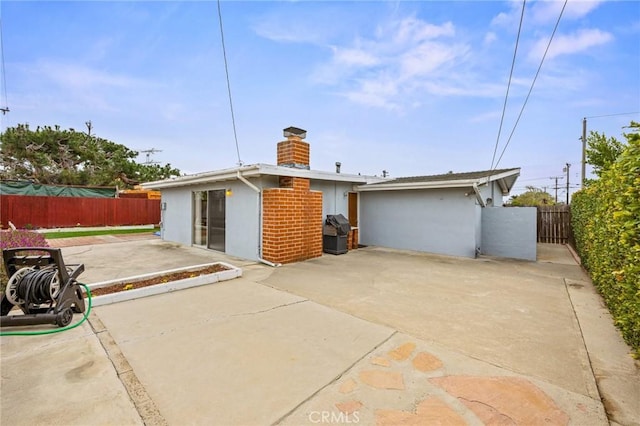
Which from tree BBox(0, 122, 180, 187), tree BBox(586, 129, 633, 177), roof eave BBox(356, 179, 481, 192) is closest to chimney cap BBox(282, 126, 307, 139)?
roof eave BBox(356, 179, 481, 192)

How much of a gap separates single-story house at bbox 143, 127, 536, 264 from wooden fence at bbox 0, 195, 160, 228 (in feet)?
28.1

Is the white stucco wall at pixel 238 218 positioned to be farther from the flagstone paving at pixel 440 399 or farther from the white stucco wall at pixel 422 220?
the flagstone paving at pixel 440 399

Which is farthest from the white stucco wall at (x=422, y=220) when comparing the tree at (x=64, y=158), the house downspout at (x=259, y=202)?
the tree at (x=64, y=158)

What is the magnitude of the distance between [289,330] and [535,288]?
4.82m

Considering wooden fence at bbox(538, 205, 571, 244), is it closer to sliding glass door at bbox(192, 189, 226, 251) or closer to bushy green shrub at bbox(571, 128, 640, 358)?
bushy green shrub at bbox(571, 128, 640, 358)

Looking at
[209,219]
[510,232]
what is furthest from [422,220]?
[209,219]

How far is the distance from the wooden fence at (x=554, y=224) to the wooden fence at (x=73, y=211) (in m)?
21.5

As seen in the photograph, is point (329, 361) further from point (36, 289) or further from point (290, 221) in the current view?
point (290, 221)

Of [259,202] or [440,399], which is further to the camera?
[259,202]

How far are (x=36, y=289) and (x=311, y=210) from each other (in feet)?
19.5

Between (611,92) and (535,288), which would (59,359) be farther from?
(611,92)

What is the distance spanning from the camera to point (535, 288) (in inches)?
207

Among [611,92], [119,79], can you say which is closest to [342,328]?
[119,79]

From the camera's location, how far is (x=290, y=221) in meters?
7.40
